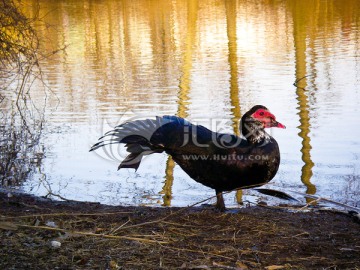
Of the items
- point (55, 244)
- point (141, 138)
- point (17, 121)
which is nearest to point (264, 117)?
point (141, 138)

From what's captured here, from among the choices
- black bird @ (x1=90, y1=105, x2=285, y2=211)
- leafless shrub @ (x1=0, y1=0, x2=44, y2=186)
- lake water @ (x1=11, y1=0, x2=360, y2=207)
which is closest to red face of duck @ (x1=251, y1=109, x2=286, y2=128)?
black bird @ (x1=90, y1=105, x2=285, y2=211)

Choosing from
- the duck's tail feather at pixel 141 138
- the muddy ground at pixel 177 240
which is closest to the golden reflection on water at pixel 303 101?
the muddy ground at pixel 177 240

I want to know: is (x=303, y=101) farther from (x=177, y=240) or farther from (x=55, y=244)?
(x=55, y=244)

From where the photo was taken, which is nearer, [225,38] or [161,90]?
[161,90]

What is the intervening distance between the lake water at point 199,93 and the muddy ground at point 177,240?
63.4 inches

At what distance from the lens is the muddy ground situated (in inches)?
177

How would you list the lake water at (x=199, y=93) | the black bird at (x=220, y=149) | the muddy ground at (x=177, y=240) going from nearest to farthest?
the muddy ground at (x=177, y=240)
the black bird at (x=220, y=149)
the lake water at (x=199, y=93)

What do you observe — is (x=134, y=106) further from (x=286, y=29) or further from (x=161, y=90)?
(x=286, y=29)

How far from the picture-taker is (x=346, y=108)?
11617 millimetres

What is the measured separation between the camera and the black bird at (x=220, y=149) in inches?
234

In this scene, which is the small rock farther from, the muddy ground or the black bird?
the black bird

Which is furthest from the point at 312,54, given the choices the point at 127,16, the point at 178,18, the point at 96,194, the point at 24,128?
the point at 127,16

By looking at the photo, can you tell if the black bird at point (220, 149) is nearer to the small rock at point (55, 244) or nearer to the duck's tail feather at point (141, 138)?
the duck's tail feather at point (141, 138)

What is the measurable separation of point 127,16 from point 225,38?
966cm
